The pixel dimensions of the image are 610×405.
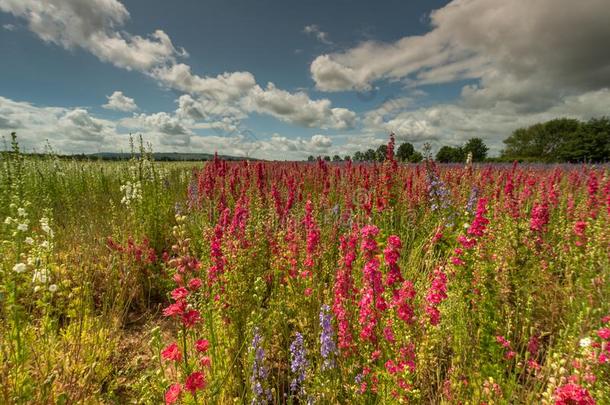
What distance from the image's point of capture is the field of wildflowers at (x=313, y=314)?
6.43ft

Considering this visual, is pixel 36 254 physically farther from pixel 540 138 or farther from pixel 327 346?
pixel 540 138

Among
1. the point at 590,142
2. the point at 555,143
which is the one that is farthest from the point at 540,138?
the point at 590,142

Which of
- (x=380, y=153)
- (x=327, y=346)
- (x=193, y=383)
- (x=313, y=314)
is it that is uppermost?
(x=380, y=153)

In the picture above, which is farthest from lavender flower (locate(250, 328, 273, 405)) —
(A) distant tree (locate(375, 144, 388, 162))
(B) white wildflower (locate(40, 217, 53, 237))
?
(A) distant tree (locate(375, 144, 388, 162))

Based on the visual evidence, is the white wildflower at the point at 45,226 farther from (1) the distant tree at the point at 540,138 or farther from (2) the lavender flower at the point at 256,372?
(1) the distant tree at the point at 540,138

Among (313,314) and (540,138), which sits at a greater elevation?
(540,138)

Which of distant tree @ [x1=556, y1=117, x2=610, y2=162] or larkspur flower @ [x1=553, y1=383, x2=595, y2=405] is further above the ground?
distant tree @ [x1=556, y1=117, x2=610, y2=162]

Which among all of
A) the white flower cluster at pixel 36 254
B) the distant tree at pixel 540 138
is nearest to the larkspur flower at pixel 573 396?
the white flower cluster at pixel 36 254

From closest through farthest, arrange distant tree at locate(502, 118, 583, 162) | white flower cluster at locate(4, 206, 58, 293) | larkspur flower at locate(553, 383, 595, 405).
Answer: larkspur flower at locate(553, 383, 595, 405) < white flower cluster at locate(4, 206, 58, 293) < distant tree at locate(502, 118, 583, 162)

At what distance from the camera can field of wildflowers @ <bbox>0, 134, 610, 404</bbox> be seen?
1961 millimetres

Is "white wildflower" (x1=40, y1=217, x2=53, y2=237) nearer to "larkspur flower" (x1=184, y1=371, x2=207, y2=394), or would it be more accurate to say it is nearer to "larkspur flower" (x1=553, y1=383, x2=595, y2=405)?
"larkspur flower" (x1=184, y1=371, x2=207, y2=394)

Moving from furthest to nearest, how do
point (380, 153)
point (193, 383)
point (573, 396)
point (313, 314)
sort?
point (380, 153) < point (313, 314) < point (193, 383) < point (573, 396)

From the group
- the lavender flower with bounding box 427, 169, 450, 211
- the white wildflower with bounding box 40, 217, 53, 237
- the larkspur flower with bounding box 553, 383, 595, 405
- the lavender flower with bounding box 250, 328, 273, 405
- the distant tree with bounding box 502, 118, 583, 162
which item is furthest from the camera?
the distant tree with bounding box 502, 118, 583, 162

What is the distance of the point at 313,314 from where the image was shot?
3180mm
